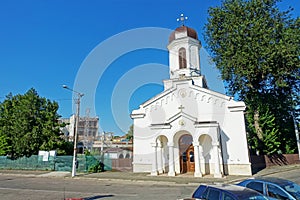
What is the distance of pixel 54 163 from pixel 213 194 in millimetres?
24692

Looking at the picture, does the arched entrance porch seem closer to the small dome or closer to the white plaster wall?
the white plaster wall

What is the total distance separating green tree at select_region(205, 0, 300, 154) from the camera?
22375 mm

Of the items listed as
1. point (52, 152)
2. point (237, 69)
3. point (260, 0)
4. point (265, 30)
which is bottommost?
point (52, 152)

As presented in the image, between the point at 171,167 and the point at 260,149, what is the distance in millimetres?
13342

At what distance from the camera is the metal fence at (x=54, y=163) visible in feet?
80.2

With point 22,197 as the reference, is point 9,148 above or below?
above

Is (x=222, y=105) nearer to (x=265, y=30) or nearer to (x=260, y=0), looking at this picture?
(x=265, y=30)

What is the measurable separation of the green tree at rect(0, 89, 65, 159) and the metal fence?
103cm

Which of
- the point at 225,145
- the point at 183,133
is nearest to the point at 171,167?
the point at 183,133

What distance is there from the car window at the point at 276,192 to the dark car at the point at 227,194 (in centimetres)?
163

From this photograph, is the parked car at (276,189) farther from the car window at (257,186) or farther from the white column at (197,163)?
the white column at (197,163)

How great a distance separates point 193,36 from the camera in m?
26.5

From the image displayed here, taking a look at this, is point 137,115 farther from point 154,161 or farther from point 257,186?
point 257,186

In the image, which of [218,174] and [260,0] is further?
[260,0]
